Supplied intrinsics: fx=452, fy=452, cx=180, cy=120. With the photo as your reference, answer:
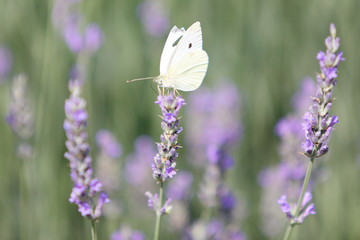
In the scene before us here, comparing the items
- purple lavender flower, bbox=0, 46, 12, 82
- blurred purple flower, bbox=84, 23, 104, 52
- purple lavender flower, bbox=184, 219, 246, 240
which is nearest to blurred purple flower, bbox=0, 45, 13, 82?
purple lavender flower, bbox=0, 46, 12, 82

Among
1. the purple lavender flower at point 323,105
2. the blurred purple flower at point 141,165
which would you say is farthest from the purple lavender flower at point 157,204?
the blurred purple flower at point 141,165

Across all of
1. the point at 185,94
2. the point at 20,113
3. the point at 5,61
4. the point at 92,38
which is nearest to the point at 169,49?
the point at 20,113

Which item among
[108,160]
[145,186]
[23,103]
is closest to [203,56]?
[108,160]

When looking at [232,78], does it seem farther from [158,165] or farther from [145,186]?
[158,165]

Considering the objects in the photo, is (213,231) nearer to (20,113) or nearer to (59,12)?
(20,113)

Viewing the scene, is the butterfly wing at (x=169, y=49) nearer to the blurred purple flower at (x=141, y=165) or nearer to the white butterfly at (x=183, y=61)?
the white butterfly at (x=183, y=61)

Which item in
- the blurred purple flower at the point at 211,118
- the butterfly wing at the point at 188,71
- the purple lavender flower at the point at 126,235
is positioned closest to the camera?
the purple lavender flower at the point at 126,235
